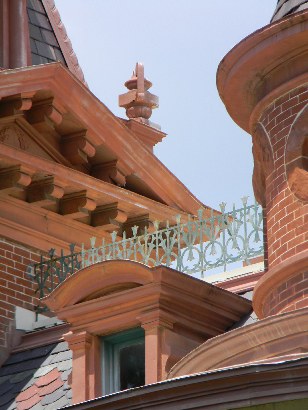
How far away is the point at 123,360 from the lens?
27.0 metres

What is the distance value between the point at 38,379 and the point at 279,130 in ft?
20.7

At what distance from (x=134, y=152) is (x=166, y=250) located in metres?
5.27

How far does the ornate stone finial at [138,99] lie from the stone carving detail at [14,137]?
83.0 inches

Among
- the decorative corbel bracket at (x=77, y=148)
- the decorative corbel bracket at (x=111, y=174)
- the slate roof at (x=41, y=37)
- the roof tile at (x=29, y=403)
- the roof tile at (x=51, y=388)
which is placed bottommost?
the roof tile at (x=29, y=403)

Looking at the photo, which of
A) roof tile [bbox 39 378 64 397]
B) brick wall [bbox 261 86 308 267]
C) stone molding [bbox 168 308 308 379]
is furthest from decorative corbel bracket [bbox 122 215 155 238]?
stone molding [bbox 168 308 308 379]

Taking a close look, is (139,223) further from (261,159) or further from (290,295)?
(290,295)

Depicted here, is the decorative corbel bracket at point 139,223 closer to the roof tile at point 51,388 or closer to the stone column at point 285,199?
the roof tile at point 51,388

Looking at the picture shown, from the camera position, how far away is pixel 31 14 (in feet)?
118

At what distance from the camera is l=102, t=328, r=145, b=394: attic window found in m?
26.5

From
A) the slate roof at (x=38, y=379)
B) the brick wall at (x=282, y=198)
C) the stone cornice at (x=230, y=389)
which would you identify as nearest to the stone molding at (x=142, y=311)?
the slate roof at (x=38, y=379)

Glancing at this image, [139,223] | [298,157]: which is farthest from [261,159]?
[139,223]

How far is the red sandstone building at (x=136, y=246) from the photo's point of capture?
74.1 ft

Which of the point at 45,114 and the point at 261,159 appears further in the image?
the point at 45,114

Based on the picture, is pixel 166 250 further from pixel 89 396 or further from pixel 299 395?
pixel 299 395
